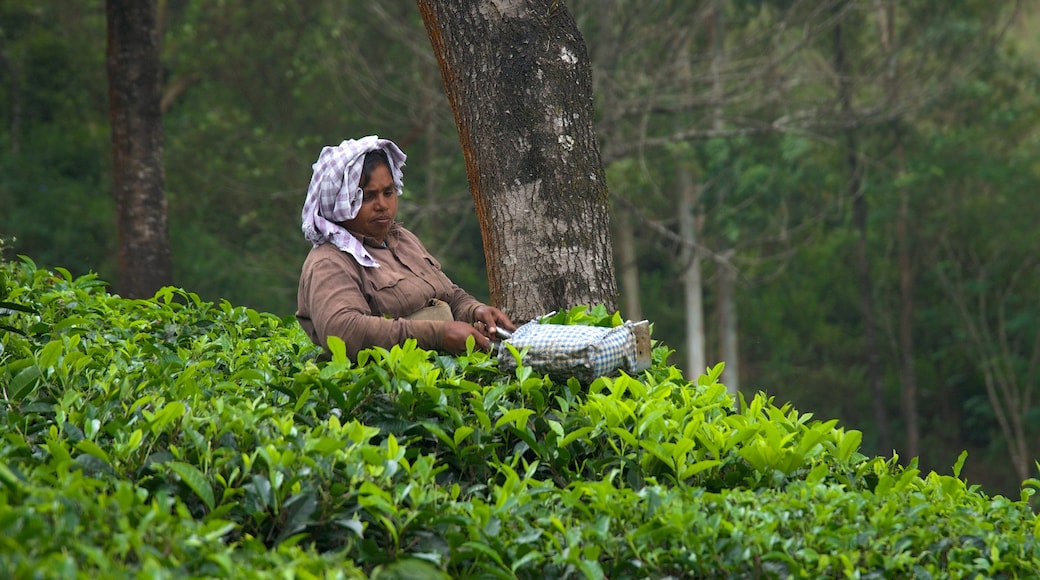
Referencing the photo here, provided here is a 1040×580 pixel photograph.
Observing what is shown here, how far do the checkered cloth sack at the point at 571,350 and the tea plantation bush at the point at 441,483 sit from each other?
52 mm

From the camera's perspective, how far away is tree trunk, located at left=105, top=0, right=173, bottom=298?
8406 mm

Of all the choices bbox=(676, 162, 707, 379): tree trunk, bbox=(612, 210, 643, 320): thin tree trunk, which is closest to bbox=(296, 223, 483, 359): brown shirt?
bbox=(612, 210, 643, 320): thin tree trunk

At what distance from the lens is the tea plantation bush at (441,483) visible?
268 cm

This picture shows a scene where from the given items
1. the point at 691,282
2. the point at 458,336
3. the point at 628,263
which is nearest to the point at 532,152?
the point at 458,336

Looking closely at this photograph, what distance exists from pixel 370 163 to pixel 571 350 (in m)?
1.16

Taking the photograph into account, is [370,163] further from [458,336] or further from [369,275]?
[458,336]

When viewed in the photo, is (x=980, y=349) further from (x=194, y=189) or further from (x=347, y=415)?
(x=347, y=415)

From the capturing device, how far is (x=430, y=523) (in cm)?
306

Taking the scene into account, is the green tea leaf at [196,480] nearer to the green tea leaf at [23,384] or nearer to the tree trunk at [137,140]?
the green tea leaf at [23,384]

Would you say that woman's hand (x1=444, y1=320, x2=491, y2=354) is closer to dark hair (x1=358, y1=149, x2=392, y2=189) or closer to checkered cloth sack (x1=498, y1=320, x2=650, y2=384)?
checkered cloth sack (x1=498, y1=320, x2=650, y2=384)

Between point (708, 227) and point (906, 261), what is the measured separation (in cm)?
575

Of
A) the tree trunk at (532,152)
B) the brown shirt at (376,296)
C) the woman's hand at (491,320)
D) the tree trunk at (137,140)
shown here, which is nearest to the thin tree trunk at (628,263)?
the tree trunk at (137,140)

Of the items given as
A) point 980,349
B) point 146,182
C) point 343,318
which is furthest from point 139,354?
point 980,349

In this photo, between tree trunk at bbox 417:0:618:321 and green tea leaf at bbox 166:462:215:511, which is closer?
green tea leaf at bbox 166:462:215:511
